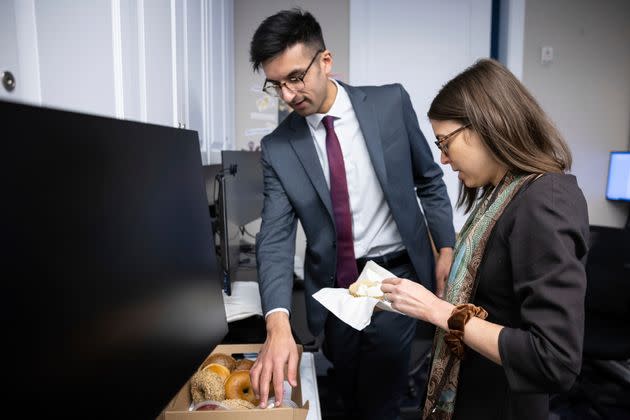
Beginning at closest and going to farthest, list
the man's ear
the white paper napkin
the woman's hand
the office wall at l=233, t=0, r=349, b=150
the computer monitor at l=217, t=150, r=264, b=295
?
1. the woman's hand
2. the white paper napkin
3. the man's ear
4. the computer monitor at l=217, t=150, r=264, b=295
5. the office wall at l=233, t=0, r=349, b=150

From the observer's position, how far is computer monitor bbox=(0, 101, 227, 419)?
1.05 ft

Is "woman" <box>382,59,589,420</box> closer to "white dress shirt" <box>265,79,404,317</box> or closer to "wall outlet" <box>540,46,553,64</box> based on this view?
"white dress shirt" <box>265,79,404,317</box>

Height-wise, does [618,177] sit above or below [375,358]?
above

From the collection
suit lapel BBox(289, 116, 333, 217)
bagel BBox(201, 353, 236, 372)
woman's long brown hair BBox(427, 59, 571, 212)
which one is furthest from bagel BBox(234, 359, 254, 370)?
woman's long brown hair BBox(427, 59, 571, 212)

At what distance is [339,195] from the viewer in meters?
1.45

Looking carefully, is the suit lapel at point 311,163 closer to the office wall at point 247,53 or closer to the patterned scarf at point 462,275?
the patterned scarf at point 462,275

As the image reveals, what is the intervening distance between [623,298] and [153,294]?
2.39 metres

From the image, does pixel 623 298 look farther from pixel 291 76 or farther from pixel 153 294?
pixel 153 294

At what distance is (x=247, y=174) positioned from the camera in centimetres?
208

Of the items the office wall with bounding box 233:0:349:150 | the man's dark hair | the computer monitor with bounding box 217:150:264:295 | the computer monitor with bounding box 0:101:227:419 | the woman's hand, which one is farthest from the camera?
the office wall with bounding box 233:0:349:150

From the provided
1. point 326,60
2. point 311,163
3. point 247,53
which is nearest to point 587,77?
point 247,53

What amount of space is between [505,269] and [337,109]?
0.83 m

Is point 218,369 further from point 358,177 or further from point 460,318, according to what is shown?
point 358,177

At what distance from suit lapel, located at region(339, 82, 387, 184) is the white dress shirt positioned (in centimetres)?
4
